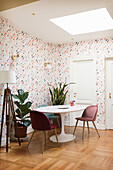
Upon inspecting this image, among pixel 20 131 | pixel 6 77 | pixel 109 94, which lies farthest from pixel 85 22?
pixel 20 131

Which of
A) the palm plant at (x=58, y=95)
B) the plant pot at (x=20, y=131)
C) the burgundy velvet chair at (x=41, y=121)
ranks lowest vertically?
the plant pot at (x=20, y=131)

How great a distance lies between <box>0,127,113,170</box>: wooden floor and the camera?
9.38 feet

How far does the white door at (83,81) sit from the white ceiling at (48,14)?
873 millimetres

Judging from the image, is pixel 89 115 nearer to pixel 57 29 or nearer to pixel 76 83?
pixel 76 83

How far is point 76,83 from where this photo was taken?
5.83m

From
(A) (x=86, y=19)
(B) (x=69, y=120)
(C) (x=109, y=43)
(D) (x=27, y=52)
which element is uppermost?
(A) (x=86, y=19)

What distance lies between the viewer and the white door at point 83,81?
554 cm

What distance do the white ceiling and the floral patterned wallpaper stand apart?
26cm

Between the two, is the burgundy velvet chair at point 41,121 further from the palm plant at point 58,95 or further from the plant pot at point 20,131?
the palm plant at point 58,95

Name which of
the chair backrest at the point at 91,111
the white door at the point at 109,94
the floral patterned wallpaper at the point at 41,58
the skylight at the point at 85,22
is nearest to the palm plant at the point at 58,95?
the floral patterned wallpaper at the point at 41,58

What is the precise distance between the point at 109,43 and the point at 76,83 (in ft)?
5.01

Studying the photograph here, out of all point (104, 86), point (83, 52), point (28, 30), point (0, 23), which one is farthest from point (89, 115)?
point (0, 23)

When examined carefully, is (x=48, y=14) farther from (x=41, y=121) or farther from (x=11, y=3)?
(x=41, y=121)

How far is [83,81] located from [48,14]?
8.70ft
